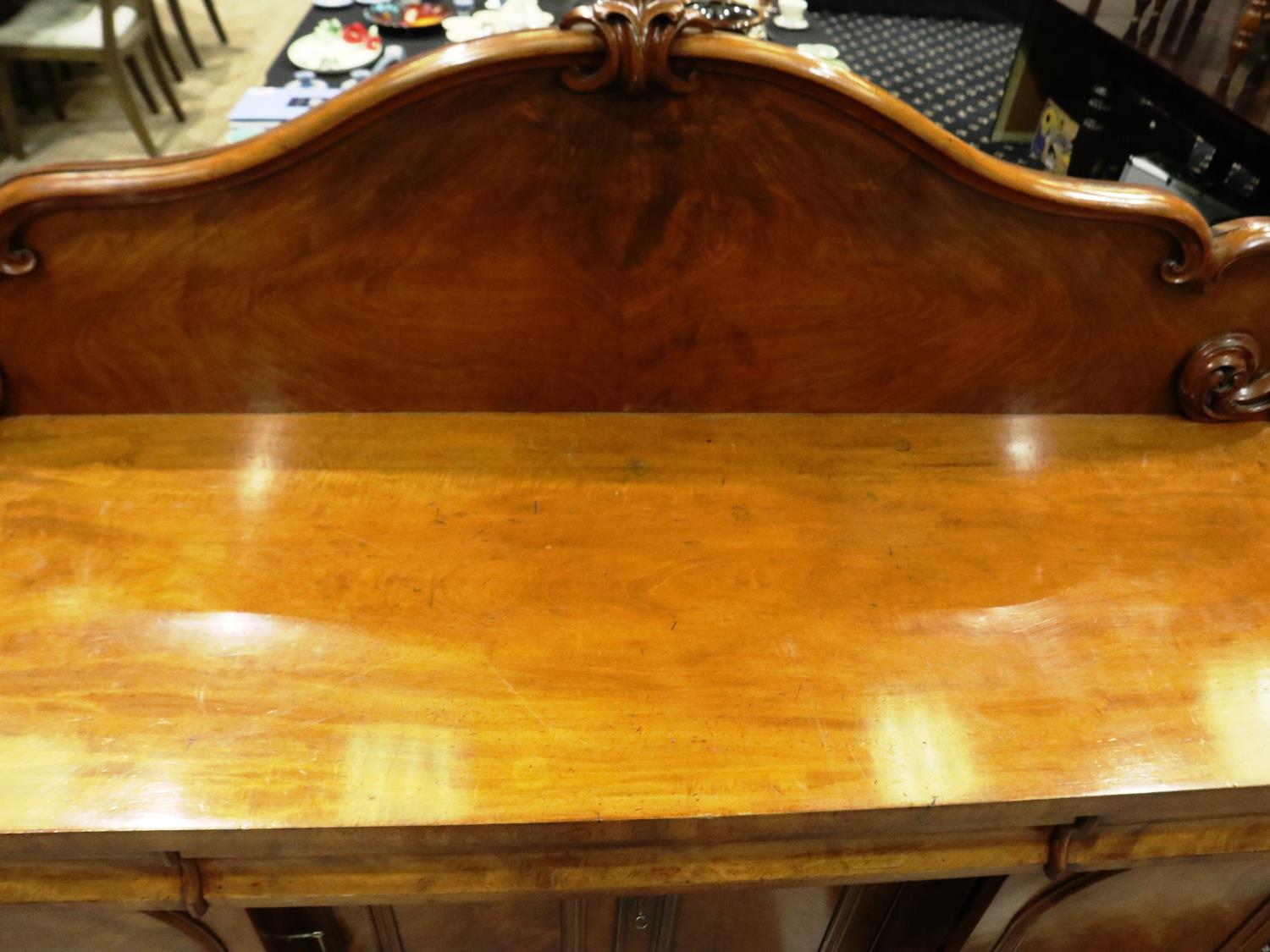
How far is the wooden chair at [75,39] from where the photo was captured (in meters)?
2.65

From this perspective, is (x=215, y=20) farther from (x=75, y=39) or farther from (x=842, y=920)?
(x=842, y=920)

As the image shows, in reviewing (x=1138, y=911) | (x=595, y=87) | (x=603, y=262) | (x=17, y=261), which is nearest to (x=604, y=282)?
(x=603, y=262)

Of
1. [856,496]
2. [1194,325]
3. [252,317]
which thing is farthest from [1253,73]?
[252,317]

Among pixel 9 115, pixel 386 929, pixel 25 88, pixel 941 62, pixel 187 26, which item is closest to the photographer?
pixel 386 929

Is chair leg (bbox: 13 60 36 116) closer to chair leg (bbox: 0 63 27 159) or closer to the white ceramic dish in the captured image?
chair leg (bbox: 0 63 27 159)

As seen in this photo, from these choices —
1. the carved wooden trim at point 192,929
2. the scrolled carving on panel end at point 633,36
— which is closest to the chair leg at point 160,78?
the scrolled carving on panel end at point 633,36

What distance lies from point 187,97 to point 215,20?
1.68ft

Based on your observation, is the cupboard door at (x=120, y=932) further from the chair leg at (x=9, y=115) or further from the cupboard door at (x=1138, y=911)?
the chair leg at (x=9, y=115)

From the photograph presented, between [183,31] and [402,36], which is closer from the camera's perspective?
[402,36]

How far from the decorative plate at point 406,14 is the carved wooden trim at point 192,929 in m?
2.08

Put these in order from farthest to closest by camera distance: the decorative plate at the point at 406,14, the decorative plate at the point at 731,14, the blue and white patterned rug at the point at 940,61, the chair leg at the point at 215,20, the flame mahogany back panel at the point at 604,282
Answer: the chair leg at the point at 215,20 → the blue and white patterned rug at the point at 940,61 → the decorative plate at the point at 406,14 → the decorative plate at the point at 731,14 → the flame mahogany back panel at the point at 604,282

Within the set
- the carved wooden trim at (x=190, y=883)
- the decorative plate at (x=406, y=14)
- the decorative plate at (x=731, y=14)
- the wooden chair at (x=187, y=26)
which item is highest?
the decorative plate at (x=731, y=14)

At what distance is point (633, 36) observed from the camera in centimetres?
71

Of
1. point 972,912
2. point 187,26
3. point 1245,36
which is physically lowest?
point 187,26
